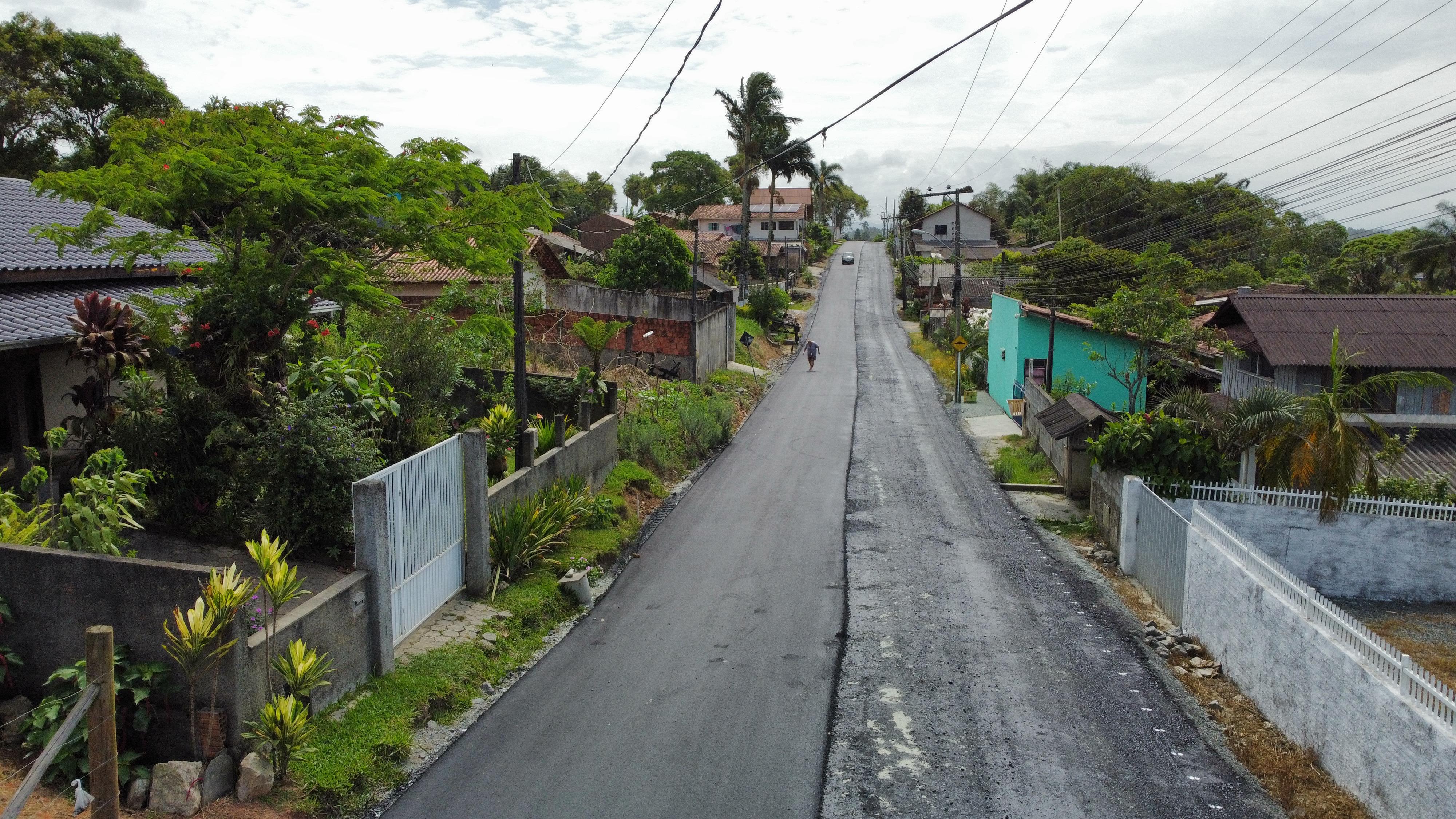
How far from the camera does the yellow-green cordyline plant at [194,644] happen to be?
6.53 meters

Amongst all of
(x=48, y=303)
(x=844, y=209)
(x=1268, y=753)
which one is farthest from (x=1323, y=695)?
(x=844, y=209)

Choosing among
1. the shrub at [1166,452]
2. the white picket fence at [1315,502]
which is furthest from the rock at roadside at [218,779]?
the shrub at [1166,452]

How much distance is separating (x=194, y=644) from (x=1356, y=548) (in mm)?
14074

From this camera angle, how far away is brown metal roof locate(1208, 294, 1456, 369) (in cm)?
1755

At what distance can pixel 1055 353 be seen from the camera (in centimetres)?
2725

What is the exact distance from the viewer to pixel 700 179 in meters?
80.2

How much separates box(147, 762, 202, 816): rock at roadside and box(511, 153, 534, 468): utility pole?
7.56 m

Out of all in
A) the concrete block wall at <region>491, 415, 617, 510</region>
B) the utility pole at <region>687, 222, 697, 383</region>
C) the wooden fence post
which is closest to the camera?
the wooden fence post

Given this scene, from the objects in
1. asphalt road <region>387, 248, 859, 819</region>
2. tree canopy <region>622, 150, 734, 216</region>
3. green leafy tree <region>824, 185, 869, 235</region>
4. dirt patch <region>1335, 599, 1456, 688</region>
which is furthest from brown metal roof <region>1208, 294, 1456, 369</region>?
green leafy tree <region>824, 185, 869, 235</region>

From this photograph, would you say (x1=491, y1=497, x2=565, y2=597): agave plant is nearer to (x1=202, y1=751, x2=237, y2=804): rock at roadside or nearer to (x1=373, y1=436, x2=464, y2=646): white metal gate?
(x1=373, y1=436, x2=464, y2=646): white metal gate

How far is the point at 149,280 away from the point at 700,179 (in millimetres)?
68557

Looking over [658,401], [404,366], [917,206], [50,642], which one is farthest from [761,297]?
[917,206]

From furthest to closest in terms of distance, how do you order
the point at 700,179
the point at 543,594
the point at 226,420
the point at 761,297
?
the point at 700,179, the point at 761,297, the point at 543,594, the point at 226,420

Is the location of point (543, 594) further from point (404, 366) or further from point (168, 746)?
point (168, 746)
